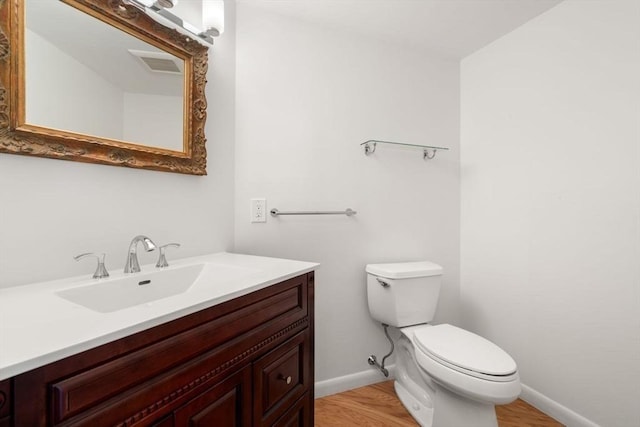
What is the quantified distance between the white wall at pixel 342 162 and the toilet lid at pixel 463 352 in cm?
43

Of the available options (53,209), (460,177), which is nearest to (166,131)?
(53,209)

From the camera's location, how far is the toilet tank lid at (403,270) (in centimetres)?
147

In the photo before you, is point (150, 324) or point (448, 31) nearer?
point (150, 324)

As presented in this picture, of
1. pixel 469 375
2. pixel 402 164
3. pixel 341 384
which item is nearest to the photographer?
pixel 469 375

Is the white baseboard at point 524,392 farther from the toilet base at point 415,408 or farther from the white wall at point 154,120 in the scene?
the white wall at point 154,120

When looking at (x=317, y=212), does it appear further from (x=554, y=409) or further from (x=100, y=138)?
(x=554, y=409)

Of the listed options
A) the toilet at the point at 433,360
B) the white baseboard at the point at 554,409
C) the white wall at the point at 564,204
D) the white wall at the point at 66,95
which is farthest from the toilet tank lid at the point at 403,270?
the white wall at the point at 66,95

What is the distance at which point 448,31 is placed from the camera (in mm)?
1611

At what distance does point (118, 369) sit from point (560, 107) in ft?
6.71

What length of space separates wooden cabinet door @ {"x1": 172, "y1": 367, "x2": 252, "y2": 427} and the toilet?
32.5 inches

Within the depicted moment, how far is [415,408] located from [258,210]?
4.32ft

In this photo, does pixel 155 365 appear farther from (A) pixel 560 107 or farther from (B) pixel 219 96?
(A) pixel 560 107

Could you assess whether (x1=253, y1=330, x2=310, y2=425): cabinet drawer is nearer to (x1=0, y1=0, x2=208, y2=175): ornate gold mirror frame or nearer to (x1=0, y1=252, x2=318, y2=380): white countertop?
(x1=0, y1=252, x2=318, y2=380): white countertop

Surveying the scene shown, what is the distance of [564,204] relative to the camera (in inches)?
54.0
